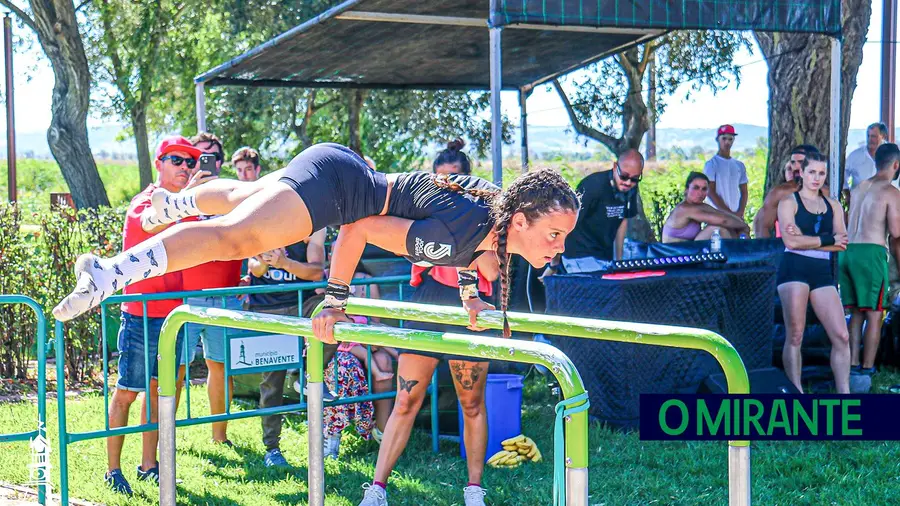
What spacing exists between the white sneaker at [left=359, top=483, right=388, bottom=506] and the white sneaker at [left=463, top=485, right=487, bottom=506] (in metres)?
0.41

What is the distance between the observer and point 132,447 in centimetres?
636

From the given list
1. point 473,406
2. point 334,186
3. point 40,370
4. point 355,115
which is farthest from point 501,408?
point 355,115

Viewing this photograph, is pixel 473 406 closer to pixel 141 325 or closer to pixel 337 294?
pixel 337 294

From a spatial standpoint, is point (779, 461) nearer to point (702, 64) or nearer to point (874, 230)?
point (874, 230)

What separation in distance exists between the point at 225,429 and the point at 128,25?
1386 centimetres

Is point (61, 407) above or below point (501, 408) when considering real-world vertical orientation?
above

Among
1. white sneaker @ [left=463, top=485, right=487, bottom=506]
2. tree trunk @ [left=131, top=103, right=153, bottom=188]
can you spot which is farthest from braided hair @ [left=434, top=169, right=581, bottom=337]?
tree trunk @ [left=131, top=103, right=153, bottom=188]

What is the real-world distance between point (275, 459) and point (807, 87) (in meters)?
6.56

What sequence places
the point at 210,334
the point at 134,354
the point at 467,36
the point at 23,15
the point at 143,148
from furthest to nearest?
the point at 143,148 → the point at 23,15 → the point at 467,36 → the point at 210,334 → the point at 134,354

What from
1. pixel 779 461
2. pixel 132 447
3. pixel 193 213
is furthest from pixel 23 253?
pixel 779 461

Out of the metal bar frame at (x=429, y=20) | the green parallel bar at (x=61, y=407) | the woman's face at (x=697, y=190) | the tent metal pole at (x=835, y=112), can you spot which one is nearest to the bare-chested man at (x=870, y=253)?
the tent metal pole at (x=835, y=112)

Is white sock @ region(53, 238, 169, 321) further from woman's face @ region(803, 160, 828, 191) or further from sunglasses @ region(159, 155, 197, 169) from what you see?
woman's face @ region(803, 160, 828, 191)

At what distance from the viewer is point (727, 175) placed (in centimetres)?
970

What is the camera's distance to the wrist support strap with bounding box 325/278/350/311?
3.71 m
